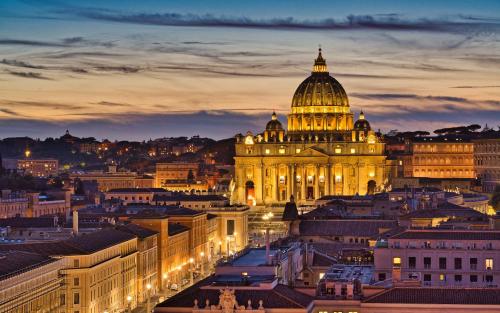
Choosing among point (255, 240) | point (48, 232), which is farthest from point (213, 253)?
point (48, 232)

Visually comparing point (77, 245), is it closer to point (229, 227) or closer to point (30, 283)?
point (30, 283)

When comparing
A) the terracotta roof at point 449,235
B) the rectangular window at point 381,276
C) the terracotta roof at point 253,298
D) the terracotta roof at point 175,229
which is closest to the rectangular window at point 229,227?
the terracotta roof at point 175,229

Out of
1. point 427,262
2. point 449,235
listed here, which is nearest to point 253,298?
point 427,262

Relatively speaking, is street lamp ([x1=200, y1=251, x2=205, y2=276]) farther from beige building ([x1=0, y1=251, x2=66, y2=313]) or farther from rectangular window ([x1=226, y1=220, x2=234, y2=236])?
beige building ([x1=0, y1=251, x2=66, y2=313])

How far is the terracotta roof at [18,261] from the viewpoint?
83688 mm

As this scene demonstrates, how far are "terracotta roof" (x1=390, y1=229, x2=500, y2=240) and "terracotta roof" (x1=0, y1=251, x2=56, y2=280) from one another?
21.5 meters

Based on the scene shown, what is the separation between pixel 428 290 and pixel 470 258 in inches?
706

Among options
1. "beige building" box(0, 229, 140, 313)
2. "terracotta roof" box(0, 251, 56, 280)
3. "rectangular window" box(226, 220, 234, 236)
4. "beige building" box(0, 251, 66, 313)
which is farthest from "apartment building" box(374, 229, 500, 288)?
"rectangular window" box(226, 220, 234, 236)

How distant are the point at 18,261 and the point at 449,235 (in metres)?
26.9

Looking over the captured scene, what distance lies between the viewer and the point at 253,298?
79062mm

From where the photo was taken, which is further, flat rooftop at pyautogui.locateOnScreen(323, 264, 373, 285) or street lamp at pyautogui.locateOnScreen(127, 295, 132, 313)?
street lamp at pyautogui.locateOnScreen(127, 295, 132, 313)

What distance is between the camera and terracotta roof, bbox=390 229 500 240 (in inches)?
3885

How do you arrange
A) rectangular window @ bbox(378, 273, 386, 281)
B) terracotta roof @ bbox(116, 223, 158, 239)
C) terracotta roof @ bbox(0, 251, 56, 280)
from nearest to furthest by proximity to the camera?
terracotta roof @ bbox(0, 251, 56, 280) < rectangular window @ bbox(378, 273, 386, 281) < terracotta roof @ bbox(116, 223, 158, 239)

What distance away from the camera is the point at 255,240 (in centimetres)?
17912
